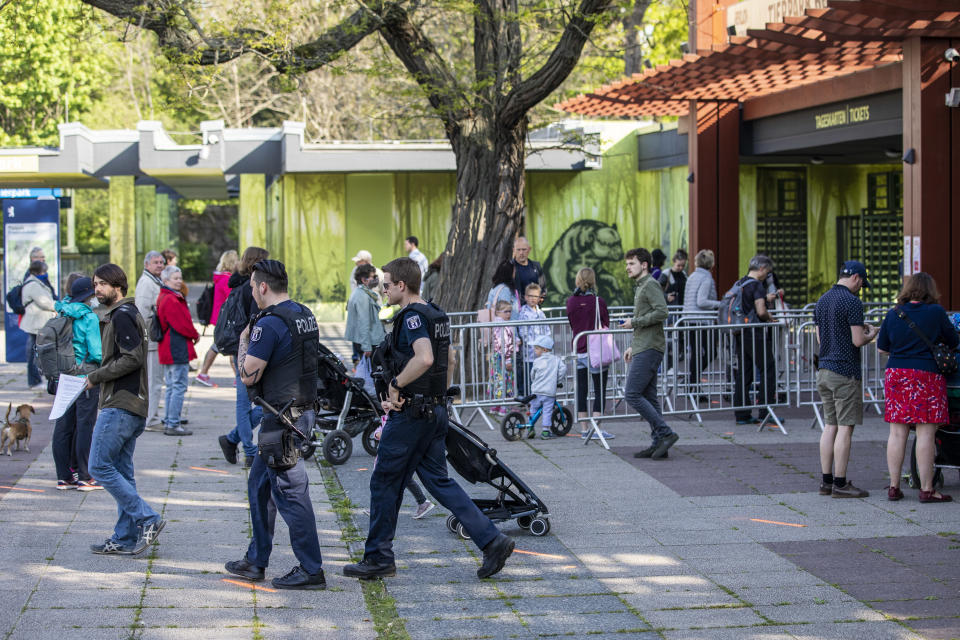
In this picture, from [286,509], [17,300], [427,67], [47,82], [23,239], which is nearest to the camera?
[286,509]

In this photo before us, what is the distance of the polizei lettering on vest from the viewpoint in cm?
616

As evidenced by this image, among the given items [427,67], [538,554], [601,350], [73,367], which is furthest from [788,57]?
[73,367]

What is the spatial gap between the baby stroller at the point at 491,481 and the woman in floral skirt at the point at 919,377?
111 inches

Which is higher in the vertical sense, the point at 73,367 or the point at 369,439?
the point at 73,367

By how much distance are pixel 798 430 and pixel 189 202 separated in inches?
1801

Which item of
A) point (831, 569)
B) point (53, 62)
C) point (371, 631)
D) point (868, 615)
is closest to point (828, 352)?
point (831, 569)

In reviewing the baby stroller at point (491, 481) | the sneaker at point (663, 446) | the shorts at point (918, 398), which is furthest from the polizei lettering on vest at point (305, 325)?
the sneaker at point (663, 446)

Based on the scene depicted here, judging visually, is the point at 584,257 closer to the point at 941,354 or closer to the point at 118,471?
the point at 941,354

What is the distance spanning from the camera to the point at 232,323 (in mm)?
9141

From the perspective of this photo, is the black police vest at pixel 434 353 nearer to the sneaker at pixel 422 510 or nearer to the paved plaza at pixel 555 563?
the paved plaza at pixel 555 563

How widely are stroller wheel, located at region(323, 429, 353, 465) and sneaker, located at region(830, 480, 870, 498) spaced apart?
4076mm

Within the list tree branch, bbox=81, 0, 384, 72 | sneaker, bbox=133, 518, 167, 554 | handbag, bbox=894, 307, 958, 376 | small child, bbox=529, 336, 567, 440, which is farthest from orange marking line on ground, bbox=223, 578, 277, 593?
tree branch, bbox=81, 0, 384, 72

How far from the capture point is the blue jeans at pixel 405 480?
628 cm

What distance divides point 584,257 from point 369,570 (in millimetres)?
20781
